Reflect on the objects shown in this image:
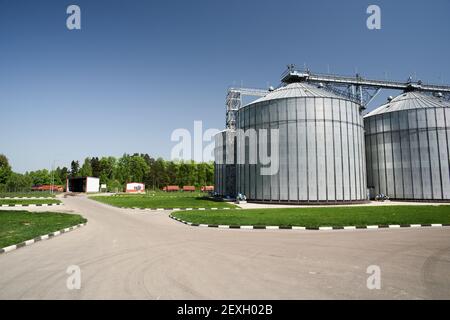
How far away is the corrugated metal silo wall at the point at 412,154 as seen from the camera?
137ft

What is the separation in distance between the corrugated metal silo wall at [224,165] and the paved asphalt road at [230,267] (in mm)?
36469

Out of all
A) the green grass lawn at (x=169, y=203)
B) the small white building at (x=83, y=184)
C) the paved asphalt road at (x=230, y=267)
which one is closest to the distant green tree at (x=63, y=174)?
the small white building at (x=83, y=184)

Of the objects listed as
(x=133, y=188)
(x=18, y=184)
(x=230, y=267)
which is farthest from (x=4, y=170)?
(x=230, y=267)

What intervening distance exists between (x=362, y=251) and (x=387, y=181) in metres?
42.8

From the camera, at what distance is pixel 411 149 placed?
4403 cm

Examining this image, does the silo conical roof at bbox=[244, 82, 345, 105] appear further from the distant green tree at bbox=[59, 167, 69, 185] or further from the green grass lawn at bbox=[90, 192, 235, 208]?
the distant green tree at bbox=[59, 167, 69, 185]

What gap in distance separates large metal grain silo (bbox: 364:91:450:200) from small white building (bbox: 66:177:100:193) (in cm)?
8295

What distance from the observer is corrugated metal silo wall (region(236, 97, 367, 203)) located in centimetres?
3694

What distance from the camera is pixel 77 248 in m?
11.3

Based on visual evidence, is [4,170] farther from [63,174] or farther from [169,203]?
[169,203]


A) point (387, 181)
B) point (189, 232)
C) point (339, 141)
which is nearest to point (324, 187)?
point (339, 141)

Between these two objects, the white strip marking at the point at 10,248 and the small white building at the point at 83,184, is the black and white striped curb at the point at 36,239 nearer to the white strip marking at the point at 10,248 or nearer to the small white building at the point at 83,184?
the white strip marking at the point at 10,248

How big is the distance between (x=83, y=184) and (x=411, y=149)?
92.6m
